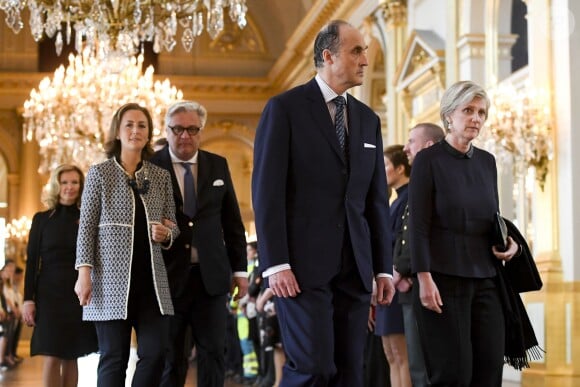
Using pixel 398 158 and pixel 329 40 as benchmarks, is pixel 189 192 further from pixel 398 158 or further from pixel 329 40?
pixel 329 40

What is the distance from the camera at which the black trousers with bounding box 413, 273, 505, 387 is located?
433cm

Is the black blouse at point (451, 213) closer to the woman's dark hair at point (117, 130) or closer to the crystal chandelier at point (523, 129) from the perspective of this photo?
the woman's dark hair at point (117, 130)

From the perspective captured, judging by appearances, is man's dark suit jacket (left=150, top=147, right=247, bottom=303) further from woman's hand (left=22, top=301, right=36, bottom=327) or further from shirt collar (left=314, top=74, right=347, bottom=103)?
shirt collar (left=314, top=74, right=347, bottom=103)

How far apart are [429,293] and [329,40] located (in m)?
1.16

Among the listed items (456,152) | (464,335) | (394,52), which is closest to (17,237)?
(394,52)

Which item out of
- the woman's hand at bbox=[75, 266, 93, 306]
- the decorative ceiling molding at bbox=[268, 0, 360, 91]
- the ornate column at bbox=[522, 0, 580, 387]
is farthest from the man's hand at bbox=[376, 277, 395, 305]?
the decorative ceiling molding at bbox=[268, 0, 360, 91]

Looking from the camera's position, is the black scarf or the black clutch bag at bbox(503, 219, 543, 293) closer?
the black scarf

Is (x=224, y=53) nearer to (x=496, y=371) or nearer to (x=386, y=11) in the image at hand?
(x=386, y=11)

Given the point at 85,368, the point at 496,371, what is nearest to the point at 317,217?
the point at 496,371

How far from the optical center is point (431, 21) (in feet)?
46.2

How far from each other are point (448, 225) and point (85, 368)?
858 centimetres

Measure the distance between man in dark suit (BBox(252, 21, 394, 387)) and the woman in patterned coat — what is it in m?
1.06

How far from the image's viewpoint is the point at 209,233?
543cm

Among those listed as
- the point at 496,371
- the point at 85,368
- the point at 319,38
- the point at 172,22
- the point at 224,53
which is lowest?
the point at 85,368
